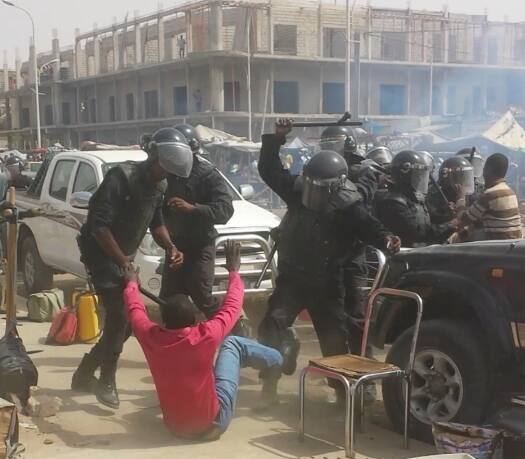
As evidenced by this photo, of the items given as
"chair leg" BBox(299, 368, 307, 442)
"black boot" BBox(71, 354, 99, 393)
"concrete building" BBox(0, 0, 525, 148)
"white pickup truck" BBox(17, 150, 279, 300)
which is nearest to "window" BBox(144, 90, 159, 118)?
"concrete building" BBox(0, 0, 525, 148)

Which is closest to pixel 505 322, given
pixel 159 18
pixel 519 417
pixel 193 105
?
pixel 519 417

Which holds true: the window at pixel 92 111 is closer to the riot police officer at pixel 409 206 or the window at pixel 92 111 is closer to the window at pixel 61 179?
the window at pixel 61 179

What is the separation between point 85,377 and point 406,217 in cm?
264

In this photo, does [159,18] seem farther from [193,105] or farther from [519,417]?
[519,417]

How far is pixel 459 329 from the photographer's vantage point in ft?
14.2

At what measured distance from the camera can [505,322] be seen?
411cm

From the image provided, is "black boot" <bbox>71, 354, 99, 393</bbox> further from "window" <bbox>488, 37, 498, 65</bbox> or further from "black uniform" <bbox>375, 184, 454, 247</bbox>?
"window" <bbox>488, 37, 498, 65</bbox>

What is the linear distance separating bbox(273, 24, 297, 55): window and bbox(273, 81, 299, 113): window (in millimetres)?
2087

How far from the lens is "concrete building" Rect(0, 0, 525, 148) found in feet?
154

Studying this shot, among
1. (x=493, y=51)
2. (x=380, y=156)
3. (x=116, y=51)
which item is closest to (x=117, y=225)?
(x=380, y=156)

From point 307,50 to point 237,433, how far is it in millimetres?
45954

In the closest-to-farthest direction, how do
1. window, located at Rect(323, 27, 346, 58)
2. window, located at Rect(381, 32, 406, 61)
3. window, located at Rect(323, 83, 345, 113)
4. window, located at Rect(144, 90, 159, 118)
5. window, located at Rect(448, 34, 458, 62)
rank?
window, located at Rect(323, 83, 345, 113), window, located at Rect(323, 27, 346, 58), window, located at Rect(381, 32, 406, 61), window, located at Rect(144, 90, 159, 118), window, located at Rect(448, 34, 458, 62)

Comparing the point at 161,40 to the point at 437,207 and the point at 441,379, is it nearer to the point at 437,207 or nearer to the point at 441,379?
the point at 437,207

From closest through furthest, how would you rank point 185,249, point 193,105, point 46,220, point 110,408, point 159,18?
point 110,408 < point 185,249 < point 46,220 < point 193,105 < point 159,18
